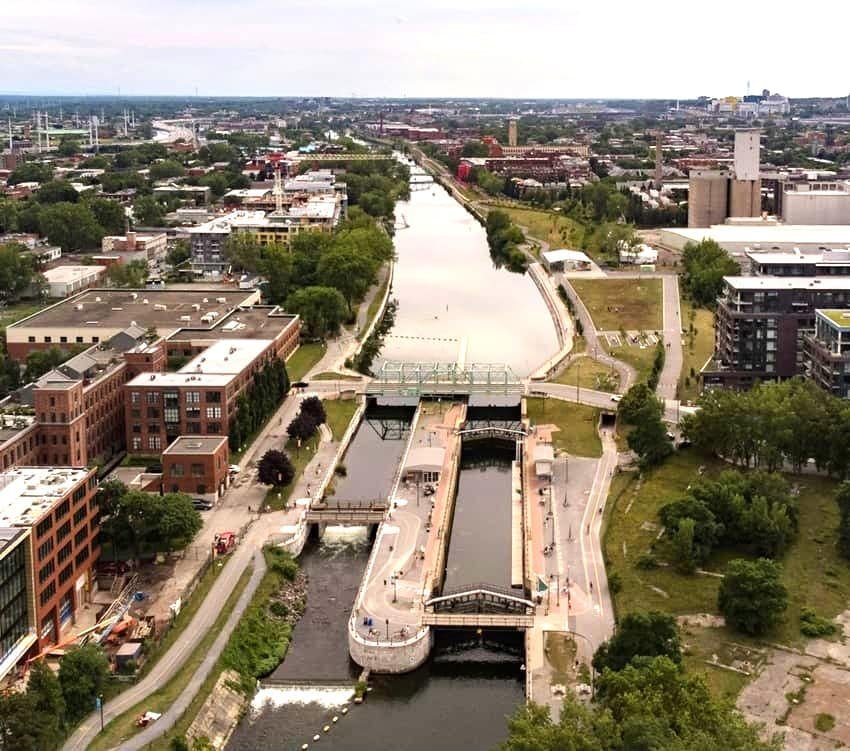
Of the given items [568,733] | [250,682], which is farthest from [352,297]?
[568,733]

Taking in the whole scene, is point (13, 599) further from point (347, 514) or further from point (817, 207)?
point (817, 207)

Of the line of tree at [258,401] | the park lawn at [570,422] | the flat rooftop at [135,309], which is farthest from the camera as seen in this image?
the flat rooftop at [135,309]

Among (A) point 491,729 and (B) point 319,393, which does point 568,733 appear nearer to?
(A) point 491,729

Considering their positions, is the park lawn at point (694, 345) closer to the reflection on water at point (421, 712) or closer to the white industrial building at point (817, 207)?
the reflection on water at point (421, 712)

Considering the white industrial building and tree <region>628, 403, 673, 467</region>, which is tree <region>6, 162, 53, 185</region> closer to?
the white industrial building

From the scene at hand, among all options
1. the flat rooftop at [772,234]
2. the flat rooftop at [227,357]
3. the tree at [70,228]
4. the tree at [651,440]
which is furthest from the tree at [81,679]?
the tree at [70,228]

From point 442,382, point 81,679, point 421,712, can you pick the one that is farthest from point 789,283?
point 81,679

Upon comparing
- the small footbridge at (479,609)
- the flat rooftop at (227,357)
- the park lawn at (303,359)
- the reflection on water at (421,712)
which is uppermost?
the flat rooftop at (227,357)
